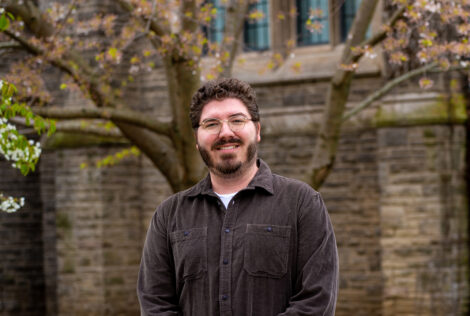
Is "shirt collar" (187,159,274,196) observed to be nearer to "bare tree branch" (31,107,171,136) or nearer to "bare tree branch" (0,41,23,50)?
"bare tree branch" (31,107,171,136)

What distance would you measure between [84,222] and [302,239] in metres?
8.95

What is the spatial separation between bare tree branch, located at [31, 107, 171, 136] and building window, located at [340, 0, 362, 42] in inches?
165

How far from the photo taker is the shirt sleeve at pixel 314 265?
2750 millimetres

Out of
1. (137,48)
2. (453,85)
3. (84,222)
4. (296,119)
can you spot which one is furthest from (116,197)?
(453,85)

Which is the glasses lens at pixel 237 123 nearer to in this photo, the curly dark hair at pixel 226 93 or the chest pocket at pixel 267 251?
the curly dark hair at pixel 226 93

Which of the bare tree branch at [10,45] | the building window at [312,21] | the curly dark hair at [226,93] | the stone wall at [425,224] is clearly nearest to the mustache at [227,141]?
the curly dark hair at [226,93]

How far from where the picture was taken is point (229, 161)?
9.44 ft

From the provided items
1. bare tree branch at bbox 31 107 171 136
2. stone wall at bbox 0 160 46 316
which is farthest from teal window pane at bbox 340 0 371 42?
stone wall at bbox 0 160 46 316

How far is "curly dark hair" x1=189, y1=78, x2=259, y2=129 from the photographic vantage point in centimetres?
288

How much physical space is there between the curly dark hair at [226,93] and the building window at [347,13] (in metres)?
8.39

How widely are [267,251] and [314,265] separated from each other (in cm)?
17

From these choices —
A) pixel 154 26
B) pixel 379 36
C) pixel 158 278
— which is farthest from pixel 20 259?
pixel 158 278

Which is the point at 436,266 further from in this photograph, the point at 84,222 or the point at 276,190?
the point at 276,190

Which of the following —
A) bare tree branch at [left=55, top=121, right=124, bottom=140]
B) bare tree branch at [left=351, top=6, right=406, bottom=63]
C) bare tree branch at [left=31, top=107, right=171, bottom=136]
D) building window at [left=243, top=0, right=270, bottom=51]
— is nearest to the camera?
bare tree branch at [left=31, top=107, right=171, bottom=136]
